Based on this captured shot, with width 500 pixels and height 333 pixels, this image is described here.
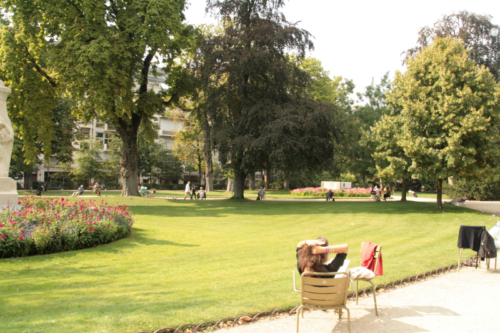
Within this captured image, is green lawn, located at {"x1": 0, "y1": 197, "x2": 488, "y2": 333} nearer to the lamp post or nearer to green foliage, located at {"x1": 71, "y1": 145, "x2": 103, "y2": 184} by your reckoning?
the lamp post

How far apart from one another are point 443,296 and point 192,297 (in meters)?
4.56

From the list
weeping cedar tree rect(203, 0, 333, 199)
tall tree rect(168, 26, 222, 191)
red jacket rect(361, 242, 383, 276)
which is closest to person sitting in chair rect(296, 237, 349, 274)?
red jacket rect(361, 242, 383, 276)

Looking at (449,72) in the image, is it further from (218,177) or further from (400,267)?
(218,177)

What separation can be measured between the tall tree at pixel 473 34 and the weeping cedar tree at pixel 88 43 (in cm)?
2265

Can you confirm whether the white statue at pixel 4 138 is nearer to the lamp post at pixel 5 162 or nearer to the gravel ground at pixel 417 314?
the lamp post at pixel 5 162

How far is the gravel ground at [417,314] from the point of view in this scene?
538 centimetres

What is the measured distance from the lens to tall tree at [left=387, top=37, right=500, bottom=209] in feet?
66.9

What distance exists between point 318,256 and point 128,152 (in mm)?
27235

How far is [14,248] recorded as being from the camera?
31.2 ft

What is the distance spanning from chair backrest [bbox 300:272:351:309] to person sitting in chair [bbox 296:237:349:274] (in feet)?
0.68

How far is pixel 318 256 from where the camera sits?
17.5 feet

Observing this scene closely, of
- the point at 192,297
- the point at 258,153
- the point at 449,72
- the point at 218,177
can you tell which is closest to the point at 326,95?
the point at 258,153

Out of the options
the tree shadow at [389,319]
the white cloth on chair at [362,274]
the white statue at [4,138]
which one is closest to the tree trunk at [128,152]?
the white statue at [4,138]

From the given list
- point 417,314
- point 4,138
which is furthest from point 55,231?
point 417,314
